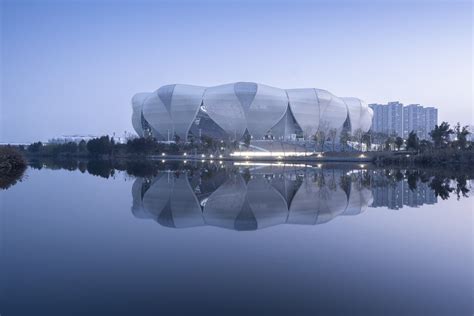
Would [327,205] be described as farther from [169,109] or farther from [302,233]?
[169,109]

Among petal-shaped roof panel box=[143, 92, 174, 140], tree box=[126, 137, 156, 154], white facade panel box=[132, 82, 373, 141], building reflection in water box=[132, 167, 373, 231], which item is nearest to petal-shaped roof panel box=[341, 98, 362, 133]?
white facade panel box=[132, 82, 373, 141]

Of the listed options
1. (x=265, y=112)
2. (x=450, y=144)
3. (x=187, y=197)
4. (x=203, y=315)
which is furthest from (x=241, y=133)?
(x=203, y=315)

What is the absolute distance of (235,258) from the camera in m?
6.80

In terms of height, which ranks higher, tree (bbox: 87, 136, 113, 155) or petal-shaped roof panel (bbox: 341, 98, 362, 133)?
petal-shaped roof panel (bbox: 341, 98, 362, 133)

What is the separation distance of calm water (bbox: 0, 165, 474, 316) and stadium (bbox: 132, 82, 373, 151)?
5789 cm

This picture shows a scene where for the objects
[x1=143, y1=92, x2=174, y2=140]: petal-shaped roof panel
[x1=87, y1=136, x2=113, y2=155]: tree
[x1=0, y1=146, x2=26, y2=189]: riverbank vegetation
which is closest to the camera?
[x1=0, y1=146, x2=26, y2=189]: riverbank vegetation

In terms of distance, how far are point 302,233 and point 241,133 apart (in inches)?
2574

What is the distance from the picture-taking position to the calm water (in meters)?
4.96

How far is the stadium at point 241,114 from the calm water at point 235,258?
190 feet

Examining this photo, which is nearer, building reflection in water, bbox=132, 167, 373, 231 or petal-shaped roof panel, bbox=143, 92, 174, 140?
building reflection in water, bbox=132, 167, 373, 231

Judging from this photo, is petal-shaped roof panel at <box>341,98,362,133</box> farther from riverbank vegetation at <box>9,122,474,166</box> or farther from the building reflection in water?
the building reflection in water

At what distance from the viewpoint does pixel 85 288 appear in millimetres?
5309

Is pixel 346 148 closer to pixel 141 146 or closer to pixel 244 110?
pixel 244 110

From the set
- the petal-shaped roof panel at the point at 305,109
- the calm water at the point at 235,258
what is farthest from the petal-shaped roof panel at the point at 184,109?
the calm water at the point at 235,258
